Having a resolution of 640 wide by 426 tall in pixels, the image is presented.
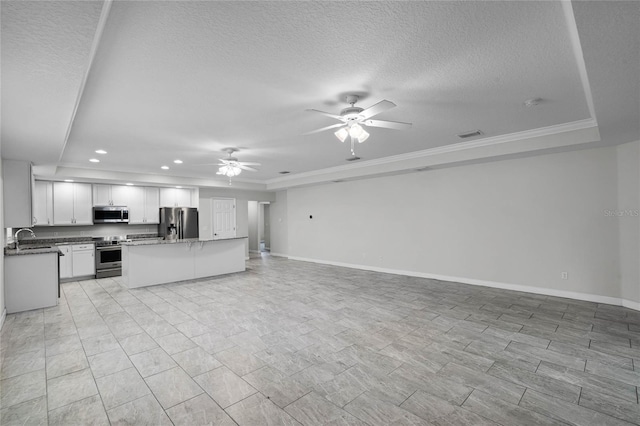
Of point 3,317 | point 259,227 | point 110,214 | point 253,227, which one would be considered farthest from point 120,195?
point 259,227

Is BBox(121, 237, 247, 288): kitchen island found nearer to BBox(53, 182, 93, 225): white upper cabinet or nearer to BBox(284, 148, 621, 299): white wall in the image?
BBox(53, 182, 93, 225): white upper cabinet

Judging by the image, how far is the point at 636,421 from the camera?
6.50 ft

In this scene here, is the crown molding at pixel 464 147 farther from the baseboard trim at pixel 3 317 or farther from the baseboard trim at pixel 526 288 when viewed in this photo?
the baseboard trim at pixel 3 317

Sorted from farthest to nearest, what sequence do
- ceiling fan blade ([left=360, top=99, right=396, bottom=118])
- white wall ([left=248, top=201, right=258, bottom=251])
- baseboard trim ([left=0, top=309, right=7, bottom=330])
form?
1. white wall ([left=248, top=201, right=258, bottom=251])
2. baseboard trim ([left=0, top=309, right=7, bottom=330])
3. ceiling fan blade ([left=360, top=99, right=396, bottom=118])

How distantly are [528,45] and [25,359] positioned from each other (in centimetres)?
539

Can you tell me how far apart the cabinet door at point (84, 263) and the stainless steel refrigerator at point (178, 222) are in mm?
1735

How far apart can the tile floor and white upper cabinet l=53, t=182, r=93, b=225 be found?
283 centimetres

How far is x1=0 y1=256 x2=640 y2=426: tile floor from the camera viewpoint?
209cm

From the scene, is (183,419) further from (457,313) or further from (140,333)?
(457,313)

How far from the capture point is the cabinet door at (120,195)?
7562mm

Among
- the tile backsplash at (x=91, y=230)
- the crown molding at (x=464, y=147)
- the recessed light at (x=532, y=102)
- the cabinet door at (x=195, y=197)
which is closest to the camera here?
the recessed light at (x=532, y=102)

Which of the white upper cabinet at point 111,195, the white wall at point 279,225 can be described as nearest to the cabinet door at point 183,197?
the white upper cabinet at point 111,195

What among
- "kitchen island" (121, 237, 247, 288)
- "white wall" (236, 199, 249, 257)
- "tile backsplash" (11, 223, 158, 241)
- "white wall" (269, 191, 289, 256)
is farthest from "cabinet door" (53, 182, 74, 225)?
"white wall" (269, 191, 289, 256)

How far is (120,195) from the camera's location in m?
7.65
